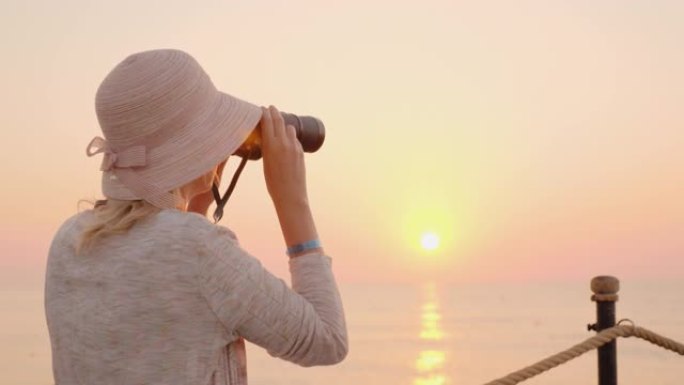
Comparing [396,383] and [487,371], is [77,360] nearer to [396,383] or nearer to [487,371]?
[396,383]

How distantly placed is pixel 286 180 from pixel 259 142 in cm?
15

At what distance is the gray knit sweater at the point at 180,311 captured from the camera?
1.70 metres

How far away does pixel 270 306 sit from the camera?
67.6 inches

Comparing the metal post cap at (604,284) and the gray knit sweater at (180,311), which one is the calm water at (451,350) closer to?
the metal post cap at (604,284)

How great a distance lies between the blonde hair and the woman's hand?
197 mm

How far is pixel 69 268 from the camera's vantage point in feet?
6.02

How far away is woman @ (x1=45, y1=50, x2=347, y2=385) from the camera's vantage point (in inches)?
67.4

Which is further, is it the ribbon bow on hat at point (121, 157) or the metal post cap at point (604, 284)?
the metal post cap at point (604, 284)

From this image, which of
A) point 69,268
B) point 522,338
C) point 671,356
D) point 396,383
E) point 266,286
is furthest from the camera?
point 522,338

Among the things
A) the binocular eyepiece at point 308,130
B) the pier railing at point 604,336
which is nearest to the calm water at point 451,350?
the pier railing at point 604,336

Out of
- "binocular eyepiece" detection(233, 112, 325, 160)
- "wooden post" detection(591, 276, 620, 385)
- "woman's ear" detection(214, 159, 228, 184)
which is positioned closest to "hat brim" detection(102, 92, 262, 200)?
"woman's ear" detection(214, 159, 228, 184)

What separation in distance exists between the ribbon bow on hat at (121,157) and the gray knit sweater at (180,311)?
12 cm

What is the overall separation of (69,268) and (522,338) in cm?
9170

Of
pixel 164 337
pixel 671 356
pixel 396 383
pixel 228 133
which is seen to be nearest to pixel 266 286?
pixel 164 337
